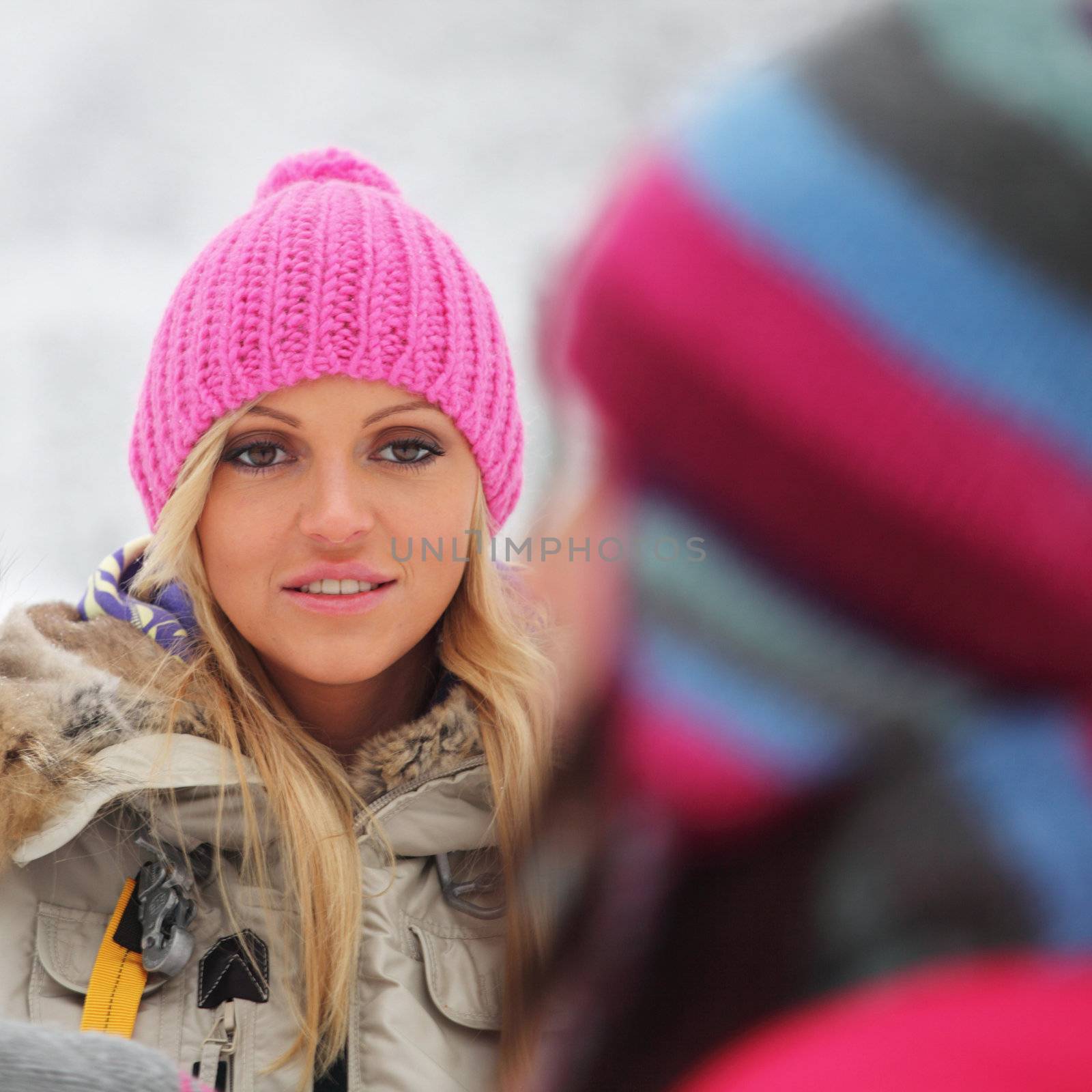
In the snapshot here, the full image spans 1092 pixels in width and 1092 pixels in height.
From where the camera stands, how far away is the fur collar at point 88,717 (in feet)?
3.96

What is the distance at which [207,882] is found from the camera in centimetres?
129

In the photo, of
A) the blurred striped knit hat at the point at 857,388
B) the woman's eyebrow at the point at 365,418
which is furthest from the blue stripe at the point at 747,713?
the woman's eyebrow at the point at 365,418

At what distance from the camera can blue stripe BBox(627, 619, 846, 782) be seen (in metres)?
0.42

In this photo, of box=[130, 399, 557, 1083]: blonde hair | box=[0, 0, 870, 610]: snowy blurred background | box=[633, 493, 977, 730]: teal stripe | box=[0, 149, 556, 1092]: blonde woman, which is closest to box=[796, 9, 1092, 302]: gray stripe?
box=[633, 493, 977, 730]: teal stripe

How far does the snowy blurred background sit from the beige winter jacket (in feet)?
6.09

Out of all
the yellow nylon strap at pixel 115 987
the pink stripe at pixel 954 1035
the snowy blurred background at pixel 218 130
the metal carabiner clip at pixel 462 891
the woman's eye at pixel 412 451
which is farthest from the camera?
the snowy blurred background at pixel 218 130

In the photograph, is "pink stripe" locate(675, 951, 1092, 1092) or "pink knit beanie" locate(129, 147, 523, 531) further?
"pink knit beanie" locate(129, 147, 523, 531)

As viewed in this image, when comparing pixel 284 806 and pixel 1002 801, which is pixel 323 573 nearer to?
pixel 284 806

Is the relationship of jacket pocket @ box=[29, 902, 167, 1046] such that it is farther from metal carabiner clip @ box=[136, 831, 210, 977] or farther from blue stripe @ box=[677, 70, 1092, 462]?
blue stripe @ box=[677, 70, 1092, 462]

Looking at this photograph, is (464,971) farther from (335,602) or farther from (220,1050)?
(335,602)

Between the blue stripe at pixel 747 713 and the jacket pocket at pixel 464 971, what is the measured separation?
0.92 meters

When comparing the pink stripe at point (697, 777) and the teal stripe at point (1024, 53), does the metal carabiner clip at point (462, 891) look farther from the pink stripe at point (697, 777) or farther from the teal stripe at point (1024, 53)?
the teal stripe at point (1024, 53)

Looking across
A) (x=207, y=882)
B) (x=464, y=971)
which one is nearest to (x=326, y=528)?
(x=207, y=882)

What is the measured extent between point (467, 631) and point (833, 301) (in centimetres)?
117
